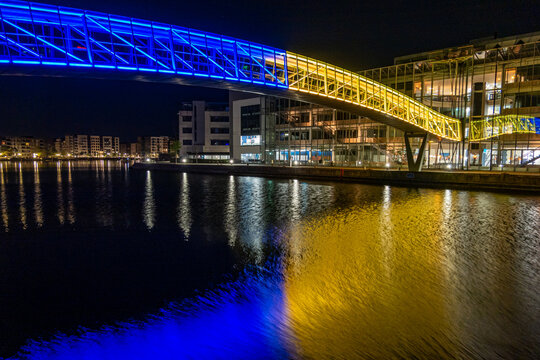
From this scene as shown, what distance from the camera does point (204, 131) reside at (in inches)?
3484

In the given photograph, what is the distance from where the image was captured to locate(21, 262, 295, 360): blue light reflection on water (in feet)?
18.5

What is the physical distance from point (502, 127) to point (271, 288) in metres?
40.6

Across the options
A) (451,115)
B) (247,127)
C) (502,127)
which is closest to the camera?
(502,127)

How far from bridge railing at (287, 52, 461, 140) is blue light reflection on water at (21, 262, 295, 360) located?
77.9 feet

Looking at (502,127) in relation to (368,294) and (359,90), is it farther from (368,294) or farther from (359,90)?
(368,294)

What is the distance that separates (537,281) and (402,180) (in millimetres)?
25566

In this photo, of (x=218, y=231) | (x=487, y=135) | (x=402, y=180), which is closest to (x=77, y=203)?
(x=218, y=231)

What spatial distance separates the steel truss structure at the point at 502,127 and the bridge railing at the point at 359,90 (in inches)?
100

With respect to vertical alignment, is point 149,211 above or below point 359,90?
below

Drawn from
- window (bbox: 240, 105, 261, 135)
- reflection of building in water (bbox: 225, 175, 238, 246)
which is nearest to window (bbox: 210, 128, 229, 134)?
window (bbox: 240, 105, 261, 135)

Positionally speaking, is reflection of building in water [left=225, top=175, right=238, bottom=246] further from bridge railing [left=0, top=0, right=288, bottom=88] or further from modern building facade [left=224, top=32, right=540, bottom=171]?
modern building facade [left=224, top=32, right=540, bottom=171]

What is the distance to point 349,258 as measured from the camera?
34.2 feet

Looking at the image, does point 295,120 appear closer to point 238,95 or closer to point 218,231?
point 238,95

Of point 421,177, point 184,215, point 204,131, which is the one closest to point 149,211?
point 184,215
